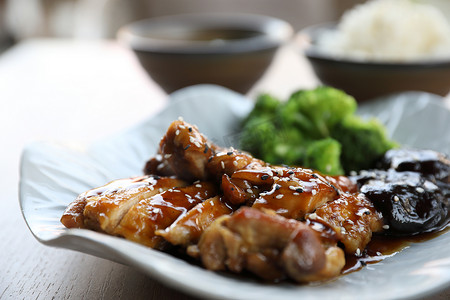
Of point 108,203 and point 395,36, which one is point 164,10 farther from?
point 108,203

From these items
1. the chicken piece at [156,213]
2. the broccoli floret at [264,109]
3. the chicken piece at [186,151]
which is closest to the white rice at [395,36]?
the broccoli floret at [264,109]

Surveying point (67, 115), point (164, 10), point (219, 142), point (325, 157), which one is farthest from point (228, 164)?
point (164, 10)

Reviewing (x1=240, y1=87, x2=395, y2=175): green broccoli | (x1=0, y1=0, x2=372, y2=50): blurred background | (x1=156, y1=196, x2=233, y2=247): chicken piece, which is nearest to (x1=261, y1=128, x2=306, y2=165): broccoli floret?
(x1=240, y1=87, x2=395, y2=175): green broccoli

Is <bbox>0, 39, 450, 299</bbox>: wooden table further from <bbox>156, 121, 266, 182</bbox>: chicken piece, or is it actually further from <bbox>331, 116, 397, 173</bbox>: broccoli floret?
<bbox>331, 116, 397, 173</bbox>: broccoli floret

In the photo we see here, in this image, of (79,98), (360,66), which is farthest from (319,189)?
(79,98)

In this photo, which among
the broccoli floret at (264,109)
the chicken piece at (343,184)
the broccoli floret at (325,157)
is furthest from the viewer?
the broccoli floret at (264,109)

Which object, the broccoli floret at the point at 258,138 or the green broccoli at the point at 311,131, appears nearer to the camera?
the green broccoli at the point at 311,131

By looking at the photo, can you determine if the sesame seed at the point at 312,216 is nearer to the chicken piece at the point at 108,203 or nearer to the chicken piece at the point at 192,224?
the chicken piece at the point at 192,224
